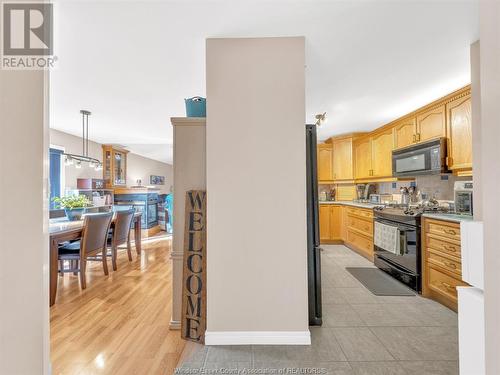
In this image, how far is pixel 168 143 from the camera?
232 inches

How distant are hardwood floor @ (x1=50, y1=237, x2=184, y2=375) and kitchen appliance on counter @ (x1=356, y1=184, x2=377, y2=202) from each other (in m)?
4.01

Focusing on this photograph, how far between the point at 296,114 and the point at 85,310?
106 inches

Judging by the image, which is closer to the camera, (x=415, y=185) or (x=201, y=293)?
(x=201, y=293)

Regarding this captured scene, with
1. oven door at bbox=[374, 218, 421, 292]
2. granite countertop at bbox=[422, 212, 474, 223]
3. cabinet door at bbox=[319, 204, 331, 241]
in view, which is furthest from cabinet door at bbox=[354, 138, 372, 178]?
granite countertop at bbox=[422, 212, 474, 223]

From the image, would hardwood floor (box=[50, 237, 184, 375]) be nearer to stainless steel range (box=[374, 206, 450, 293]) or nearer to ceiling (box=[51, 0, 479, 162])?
ceiling (box=[51, 0, 479, 162])

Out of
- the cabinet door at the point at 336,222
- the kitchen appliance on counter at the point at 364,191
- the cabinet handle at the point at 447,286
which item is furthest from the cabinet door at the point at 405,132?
the cabinet handle at the point at 447,286

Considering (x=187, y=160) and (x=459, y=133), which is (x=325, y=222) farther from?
(x=187, y=160)

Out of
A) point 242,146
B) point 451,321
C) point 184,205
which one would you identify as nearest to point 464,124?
point 451,321

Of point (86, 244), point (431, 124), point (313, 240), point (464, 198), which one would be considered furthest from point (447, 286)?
point (86, 244)

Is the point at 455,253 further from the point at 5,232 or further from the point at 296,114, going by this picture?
the point at 5,232

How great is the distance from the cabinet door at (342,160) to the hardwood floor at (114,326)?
3.91 m

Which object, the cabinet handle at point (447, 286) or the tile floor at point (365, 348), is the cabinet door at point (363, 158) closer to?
the cabinet handle at point (447, 286)

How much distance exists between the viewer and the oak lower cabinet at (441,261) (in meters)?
2.25

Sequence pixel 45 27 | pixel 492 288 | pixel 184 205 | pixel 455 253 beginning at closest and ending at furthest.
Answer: pixel 492 288 → pixel 45 27 → pixel 184 205 → pixel 455 253
